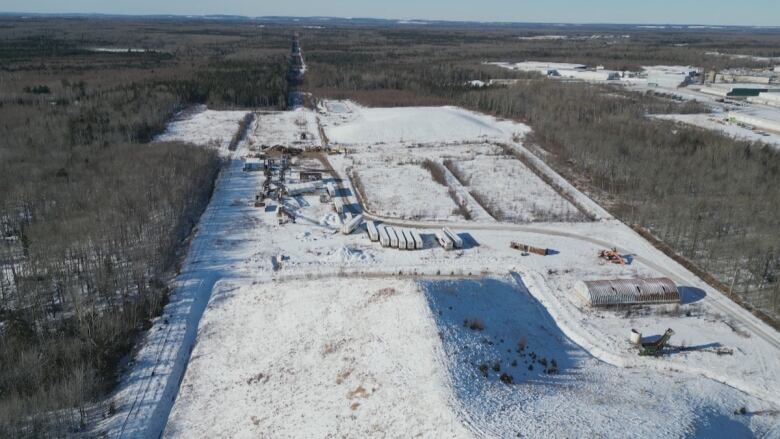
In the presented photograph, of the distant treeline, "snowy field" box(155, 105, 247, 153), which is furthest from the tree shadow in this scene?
"snowy field" box(155, 105, 247, 153)

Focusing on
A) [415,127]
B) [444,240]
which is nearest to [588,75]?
[415,127]

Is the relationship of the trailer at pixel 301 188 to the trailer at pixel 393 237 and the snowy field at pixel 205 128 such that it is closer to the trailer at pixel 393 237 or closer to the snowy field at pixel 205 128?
the trailer at pixel 393 237

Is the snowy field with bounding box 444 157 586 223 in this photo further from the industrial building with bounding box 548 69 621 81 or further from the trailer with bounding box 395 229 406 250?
the industrial building with bounding box 548 69 621 81

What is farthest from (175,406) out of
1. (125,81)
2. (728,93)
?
(728,93)

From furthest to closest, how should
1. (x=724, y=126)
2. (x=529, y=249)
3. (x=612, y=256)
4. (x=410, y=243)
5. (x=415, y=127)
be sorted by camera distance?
1. (x=415, y=127)
2. (x=724, y=126)
3. (x=529, y=249)
4. (x=410, y=243)
5. (x=612, y=256)

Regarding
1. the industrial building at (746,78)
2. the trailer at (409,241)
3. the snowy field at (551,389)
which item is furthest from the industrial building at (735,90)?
the snowy field at (551,389)

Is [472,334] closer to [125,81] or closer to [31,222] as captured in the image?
[31,222]

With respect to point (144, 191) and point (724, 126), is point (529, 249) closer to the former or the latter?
point (144, 191)
